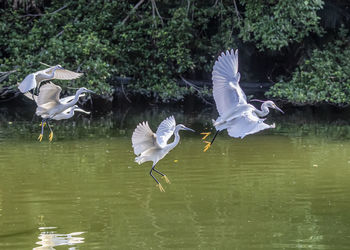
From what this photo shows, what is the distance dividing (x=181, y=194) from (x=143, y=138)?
1.03m

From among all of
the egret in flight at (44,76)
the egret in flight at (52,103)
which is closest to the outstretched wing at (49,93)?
the egret in flight at (52,103)

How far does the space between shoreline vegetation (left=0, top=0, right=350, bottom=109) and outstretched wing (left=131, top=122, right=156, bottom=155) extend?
333 inches

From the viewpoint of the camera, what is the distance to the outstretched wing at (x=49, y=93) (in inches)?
372

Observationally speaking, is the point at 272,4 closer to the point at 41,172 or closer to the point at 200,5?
the point at 200,5

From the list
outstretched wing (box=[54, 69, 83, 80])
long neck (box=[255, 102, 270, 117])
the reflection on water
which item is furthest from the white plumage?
the reflection on water

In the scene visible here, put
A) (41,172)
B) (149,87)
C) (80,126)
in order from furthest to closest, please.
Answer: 1. (149,87)
2. (80,126)
3. (41,172)

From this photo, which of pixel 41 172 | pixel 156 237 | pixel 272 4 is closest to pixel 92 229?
pixel 156 237

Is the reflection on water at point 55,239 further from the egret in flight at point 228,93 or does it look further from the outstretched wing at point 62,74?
the outstretched wing at point 62,74

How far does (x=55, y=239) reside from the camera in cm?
679

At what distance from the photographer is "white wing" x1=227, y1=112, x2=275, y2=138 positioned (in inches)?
280

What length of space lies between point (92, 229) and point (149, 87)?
11.4 meters

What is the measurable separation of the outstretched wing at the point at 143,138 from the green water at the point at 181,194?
60cm

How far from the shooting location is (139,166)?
1040 cm

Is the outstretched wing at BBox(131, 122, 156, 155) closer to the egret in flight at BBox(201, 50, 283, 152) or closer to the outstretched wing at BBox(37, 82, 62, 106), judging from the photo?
the egret in flight at BBox(201, 50, 283, 152)
